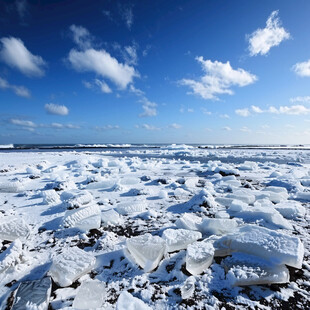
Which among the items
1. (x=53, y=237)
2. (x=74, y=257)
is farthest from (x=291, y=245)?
(x=53, y=237)

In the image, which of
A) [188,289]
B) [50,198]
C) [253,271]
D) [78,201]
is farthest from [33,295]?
[50,198]

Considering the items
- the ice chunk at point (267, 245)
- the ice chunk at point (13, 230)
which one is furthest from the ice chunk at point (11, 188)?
the ice chunk at point (267, 245)

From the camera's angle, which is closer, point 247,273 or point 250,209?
point 247,273

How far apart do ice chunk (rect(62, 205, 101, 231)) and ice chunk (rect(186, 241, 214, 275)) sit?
99 cm

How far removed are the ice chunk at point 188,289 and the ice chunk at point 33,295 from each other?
72cm

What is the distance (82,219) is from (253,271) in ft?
5.13

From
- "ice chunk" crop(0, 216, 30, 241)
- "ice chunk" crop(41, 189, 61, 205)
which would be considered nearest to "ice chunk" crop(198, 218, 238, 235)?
"ice chunk" crop(0, 216, 30, 241)

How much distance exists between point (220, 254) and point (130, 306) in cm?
72

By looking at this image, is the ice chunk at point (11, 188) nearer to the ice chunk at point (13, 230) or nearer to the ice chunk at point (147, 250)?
the ice chunk at point (13, 230)

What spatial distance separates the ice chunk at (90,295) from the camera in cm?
102

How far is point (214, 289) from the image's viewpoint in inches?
44.7

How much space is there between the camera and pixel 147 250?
1.36 m

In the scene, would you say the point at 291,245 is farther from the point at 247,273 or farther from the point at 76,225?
the point at 76,225

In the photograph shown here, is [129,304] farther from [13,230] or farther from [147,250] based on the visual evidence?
[13,230]
